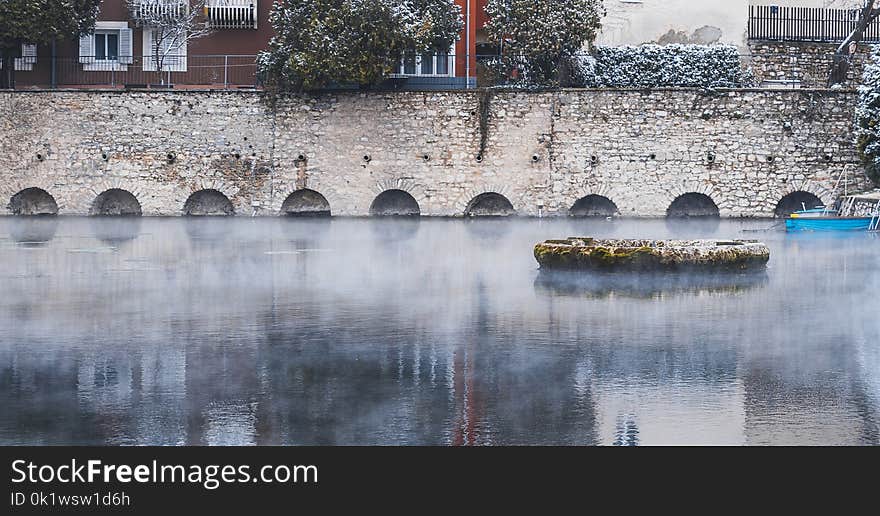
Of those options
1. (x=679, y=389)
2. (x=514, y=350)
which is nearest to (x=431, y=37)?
(x=514, y=350)

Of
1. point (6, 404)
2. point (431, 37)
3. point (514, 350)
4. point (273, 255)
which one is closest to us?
point (6, 404)

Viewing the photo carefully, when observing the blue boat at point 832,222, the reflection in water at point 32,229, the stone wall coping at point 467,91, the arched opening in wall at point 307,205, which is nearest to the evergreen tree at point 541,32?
the stone wall coping at point 467,91

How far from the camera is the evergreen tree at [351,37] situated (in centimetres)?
3528

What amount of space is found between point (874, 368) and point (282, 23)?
1032 inches

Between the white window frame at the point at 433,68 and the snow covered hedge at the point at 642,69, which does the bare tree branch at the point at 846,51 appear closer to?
the snow covered hedge at the point at 642,69

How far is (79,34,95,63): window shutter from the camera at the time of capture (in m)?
39.4

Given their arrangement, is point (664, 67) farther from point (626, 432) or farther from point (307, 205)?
point (626, 432)

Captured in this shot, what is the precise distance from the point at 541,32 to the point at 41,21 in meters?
12.5

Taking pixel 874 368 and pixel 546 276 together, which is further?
pixel 546 276

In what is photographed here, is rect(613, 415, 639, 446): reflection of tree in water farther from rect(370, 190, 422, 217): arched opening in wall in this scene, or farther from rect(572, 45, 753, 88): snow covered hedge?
rect(572, 45, 753, 88): snow covered hedge

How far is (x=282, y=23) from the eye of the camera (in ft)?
120

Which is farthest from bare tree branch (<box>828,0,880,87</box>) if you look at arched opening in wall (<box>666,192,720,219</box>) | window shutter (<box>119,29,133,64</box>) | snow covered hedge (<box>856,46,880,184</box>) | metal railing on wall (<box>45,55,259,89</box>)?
window shutter (<box>119,29,133,64</box>)
